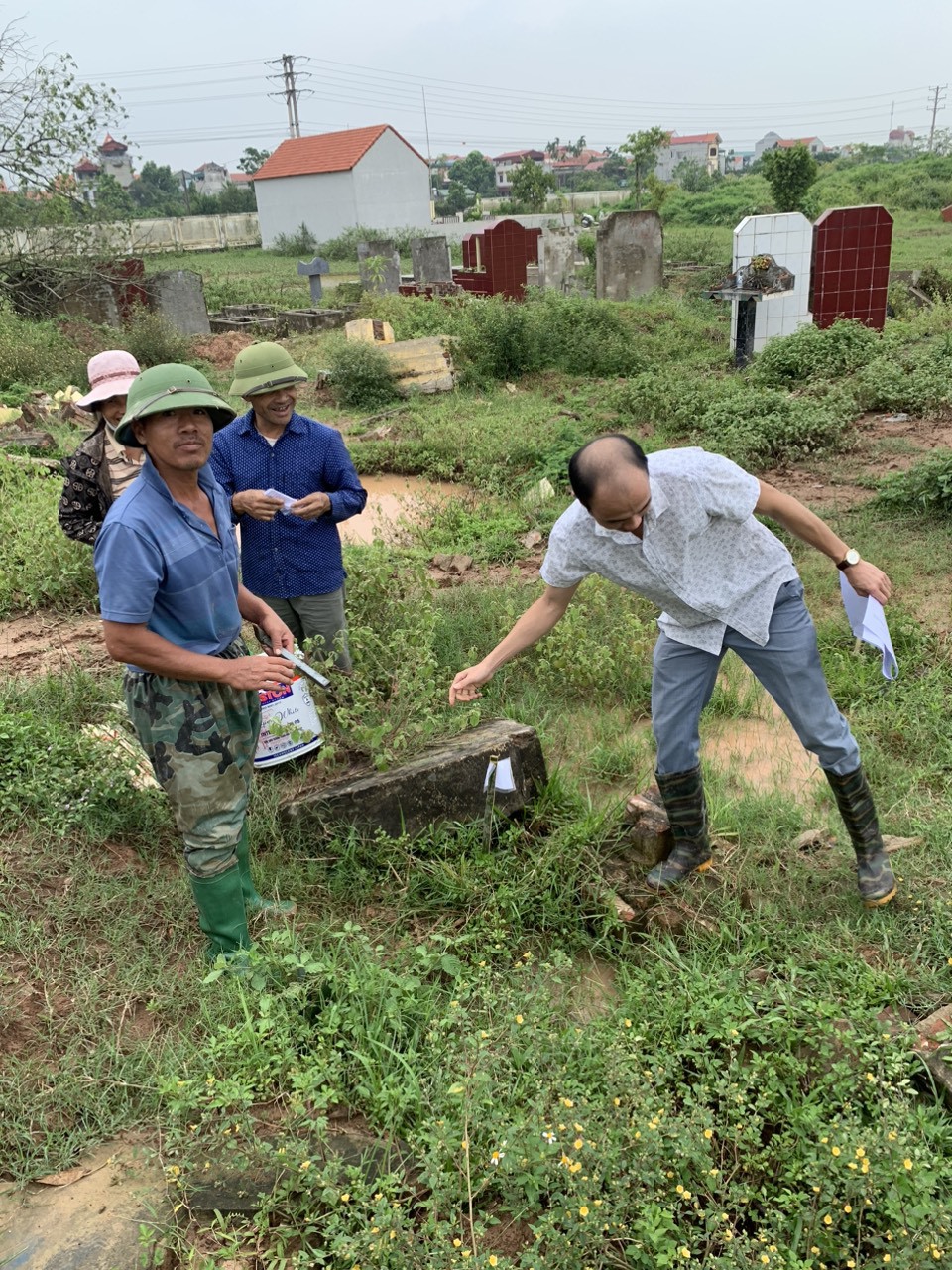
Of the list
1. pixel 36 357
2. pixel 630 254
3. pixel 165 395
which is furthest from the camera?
pixel 630 254

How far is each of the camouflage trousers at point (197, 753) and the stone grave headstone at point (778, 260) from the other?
10.1 metres

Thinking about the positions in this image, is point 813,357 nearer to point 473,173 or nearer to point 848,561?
point 848,561

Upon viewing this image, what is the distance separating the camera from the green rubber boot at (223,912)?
8.87 ft

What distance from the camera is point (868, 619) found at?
2.79 meters

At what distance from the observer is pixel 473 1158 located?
2.14m

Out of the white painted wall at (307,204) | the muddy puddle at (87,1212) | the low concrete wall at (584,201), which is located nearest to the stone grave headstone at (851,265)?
the muddy puddle at (87,1212)

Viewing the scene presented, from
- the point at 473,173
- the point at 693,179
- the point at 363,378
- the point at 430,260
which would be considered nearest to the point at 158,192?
the point at 473,173

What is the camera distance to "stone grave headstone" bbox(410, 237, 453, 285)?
782 inches

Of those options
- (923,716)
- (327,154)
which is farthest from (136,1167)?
(327,154)

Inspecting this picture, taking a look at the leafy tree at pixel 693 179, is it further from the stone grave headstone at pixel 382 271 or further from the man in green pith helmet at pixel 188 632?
the man in green pith helmet at pixel 188 632

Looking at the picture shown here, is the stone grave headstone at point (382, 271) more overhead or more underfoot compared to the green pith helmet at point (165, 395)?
more underfoot

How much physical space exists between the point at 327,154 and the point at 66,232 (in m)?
32.3

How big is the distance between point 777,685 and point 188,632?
1.73m

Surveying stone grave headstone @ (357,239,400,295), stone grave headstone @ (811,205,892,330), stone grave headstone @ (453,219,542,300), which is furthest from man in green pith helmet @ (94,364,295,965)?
stone grave headstone @ (357,239,400,295)
